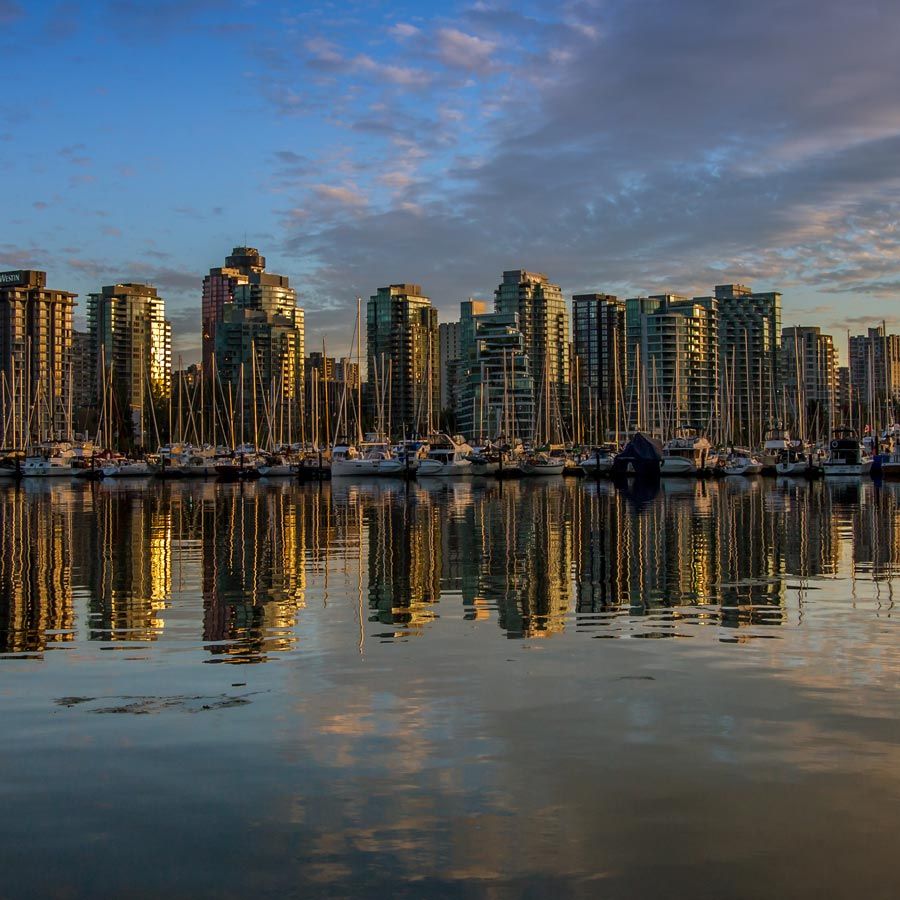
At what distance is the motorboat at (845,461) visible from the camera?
122m

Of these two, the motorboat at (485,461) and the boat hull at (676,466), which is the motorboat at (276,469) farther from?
the boat hull at (676,466)

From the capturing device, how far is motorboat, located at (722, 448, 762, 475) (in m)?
128

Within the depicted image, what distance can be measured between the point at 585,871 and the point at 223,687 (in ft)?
24.1

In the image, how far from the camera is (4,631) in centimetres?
2011

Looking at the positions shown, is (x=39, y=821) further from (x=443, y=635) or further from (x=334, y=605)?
(x=334, y=605)

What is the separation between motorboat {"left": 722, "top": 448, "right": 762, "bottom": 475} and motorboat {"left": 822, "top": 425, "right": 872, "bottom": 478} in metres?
7.47

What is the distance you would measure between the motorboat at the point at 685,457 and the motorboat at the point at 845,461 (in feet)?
39.5

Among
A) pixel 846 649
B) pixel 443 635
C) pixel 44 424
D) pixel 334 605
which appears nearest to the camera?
pixel 846 649

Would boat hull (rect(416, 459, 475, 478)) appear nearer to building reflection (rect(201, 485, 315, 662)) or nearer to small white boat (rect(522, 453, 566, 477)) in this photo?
small white boat (rect(522, 453, 566, 477))

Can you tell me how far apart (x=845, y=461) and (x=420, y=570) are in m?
101

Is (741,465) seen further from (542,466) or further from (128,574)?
(128,574)

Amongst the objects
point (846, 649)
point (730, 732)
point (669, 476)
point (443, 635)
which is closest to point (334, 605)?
point (443, 635)

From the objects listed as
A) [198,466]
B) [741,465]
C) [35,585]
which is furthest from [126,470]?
[35,585]

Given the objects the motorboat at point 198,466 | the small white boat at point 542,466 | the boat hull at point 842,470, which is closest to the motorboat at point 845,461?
the boat hull at point 842,470
